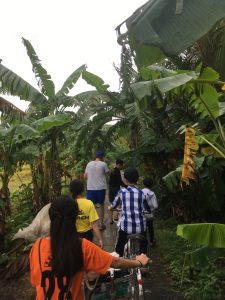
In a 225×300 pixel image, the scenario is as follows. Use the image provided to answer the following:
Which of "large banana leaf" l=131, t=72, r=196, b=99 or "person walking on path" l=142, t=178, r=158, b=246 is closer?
"large banana leaf" l=131, t=72, r=196, b=99

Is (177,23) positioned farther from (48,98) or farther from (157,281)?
(48,98)

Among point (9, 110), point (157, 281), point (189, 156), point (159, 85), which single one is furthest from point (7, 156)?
point (159, 85)

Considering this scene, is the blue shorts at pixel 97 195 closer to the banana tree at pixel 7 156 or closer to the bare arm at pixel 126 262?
the banana tree at pixel 7 156

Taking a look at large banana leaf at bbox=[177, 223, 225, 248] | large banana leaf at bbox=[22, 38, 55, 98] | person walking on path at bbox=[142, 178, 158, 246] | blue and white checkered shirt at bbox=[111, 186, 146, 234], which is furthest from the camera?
large banana leaf at bbox=[22, 38, 55, 98]

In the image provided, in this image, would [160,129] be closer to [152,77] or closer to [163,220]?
[163,220]

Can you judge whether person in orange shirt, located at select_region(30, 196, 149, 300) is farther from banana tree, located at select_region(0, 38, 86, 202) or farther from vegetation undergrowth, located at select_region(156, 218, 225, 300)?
banana tree, located at select_region(0, 38, 86, 202)

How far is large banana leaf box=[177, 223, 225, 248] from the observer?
412 cm

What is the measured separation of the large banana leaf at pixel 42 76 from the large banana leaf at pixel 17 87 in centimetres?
22

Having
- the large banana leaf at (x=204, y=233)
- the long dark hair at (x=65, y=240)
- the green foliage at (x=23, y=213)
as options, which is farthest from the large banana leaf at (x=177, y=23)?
the green foliage at (x=23, y=213)

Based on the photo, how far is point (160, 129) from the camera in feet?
29.1

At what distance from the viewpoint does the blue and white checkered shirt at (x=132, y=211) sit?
205 inches

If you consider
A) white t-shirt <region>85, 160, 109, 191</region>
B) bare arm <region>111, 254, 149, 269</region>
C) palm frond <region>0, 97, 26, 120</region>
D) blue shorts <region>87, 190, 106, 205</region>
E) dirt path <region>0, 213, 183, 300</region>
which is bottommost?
dirt path <region>0, 213, 183, 300</region>

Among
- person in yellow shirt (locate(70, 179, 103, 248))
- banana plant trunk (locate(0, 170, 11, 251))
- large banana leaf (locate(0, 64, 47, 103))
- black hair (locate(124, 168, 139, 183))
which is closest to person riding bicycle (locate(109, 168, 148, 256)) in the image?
black hair (locate(124, 168, 139, 183))

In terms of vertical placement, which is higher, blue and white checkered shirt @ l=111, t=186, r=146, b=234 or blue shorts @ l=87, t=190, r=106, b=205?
blue shorts @ l=87, t=190, r=106, b=205
